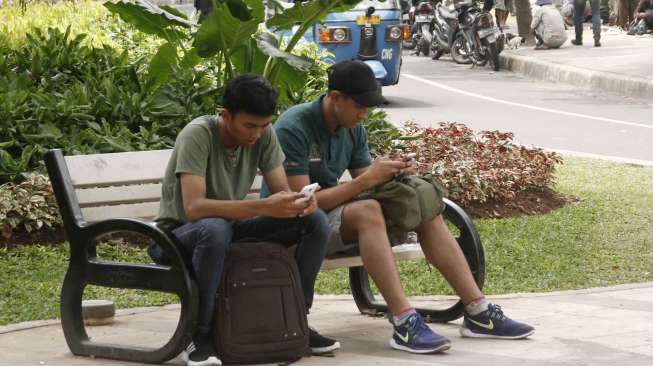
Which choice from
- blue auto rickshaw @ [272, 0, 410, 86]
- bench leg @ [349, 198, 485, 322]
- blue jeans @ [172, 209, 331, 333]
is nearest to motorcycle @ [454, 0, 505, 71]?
blue auto rickshaw @ [272, 0, 410, 86]

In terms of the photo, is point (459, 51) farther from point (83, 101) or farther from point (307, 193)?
point (307, 193)

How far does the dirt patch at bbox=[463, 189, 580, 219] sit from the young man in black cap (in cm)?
345

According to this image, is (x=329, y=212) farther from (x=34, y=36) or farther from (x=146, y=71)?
(x=34, y=36)

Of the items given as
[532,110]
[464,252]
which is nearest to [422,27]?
[532,110]

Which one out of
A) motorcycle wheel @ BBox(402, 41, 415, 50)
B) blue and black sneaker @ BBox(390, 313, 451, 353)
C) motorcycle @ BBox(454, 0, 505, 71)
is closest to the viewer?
blue and black sneaker @ BBox(390, 313, 451, 353)

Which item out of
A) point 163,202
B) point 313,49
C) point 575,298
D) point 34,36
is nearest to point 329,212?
point 163,202

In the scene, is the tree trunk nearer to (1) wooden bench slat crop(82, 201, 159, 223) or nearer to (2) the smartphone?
(1) wooden bench slat crop(82, 201, 159, 223)

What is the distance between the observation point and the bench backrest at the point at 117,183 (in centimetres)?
584

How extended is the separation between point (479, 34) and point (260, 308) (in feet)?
61.5

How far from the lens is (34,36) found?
33.3 feet

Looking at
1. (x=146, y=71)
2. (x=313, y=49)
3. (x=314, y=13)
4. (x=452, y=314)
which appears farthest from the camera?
(x=313, y=49)

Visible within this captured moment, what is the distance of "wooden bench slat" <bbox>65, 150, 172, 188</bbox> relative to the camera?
5828 mm

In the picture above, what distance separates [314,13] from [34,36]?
9.64ft

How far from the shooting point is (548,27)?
25.3 m
